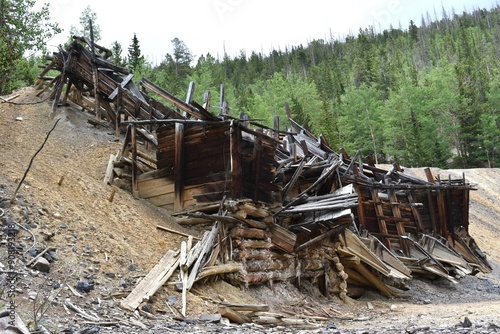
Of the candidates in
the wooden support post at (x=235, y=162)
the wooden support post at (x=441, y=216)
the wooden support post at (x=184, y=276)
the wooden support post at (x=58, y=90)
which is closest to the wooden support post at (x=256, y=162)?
the wooden support post at (x=235, y=162)

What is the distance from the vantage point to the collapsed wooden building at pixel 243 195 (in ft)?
33.6

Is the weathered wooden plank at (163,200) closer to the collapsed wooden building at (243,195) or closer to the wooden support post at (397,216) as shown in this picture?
the collapsed wooden building at (243,195)

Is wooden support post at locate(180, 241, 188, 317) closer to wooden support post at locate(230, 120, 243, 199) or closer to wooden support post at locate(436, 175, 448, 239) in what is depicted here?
wooden support post at locate(230, 120, 243, 199)

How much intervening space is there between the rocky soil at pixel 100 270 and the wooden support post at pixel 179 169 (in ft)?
1.49

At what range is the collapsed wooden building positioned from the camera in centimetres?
1025

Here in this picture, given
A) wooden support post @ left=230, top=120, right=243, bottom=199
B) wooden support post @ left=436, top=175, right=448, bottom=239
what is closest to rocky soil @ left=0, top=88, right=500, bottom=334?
wooden support post @ left=230, top=120, right=243, bottom=199

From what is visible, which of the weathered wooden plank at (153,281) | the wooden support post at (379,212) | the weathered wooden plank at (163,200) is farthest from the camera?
the wooden support post at (379,212)

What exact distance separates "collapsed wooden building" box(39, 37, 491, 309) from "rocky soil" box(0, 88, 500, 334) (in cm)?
48

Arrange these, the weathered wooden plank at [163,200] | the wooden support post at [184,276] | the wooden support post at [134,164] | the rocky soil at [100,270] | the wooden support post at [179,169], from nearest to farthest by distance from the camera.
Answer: the rocky soil at [100,270]
the wooden support post at [184,276]
the wooden support post at [179,169]
the weathered wooden plank at [163,200]
the wooden support post at [134,164]

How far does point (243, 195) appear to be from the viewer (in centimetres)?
1097

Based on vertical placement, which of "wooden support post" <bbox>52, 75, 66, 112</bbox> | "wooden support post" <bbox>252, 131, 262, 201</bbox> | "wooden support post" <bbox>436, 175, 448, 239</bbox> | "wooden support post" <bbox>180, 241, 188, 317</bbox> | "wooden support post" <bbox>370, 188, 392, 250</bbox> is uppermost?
"wooden support post" <bbox>52, 75, 66, 112</bbox>

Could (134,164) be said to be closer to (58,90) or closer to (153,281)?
(153,281)

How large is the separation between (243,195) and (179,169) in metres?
1.79

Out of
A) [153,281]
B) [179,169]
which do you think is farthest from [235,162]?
[153,281]
